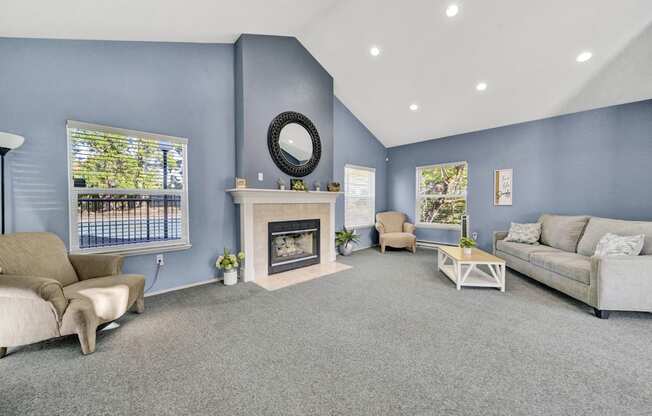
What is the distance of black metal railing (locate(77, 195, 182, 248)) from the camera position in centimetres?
276

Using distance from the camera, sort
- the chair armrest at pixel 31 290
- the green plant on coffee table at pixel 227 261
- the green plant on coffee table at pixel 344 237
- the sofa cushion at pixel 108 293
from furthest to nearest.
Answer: the green plant on coffee table at pixel 344 237
the green plant on coffee table at pixel 227 261
the sofa cushion at pixel 108 293
the chair armrest at pixel 31 290

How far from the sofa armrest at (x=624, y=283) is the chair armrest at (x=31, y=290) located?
460cm

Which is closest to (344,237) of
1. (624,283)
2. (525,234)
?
(525,234)

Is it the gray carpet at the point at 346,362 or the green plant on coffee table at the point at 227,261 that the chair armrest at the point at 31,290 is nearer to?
the gray carpet at the point at 346,362

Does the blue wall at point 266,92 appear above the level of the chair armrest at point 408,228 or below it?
above

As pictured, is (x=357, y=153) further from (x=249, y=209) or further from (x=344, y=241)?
(x=249, y=209)

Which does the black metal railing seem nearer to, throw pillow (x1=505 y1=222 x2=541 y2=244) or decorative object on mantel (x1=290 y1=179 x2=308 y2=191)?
decorative object on mantel (x1=290 y1=179 x2=308 y2=191)

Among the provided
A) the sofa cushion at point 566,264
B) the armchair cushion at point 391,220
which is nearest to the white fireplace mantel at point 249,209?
the armchair cushion at point 391,220

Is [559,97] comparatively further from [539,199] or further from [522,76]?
[539,199]

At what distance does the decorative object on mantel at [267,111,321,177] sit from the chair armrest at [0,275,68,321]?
9.05 feet

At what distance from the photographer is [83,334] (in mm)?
1898

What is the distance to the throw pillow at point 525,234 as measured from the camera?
4.16 m

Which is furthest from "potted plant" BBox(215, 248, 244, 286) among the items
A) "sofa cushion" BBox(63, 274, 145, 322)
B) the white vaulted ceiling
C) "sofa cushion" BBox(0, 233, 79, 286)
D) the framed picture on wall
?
the framed picture on wall

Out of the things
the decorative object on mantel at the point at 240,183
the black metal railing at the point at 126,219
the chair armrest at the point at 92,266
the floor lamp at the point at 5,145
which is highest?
the floor lamp at the point at 5,145
